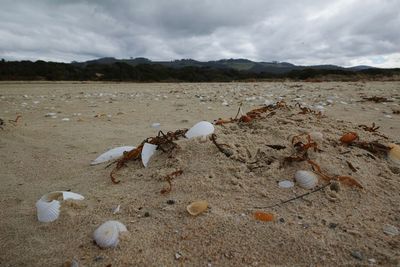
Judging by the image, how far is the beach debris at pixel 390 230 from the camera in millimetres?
1521

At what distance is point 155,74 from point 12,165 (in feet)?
68.1

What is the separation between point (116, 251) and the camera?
143 cm

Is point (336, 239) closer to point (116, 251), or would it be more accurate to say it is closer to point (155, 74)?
point (116, 251)

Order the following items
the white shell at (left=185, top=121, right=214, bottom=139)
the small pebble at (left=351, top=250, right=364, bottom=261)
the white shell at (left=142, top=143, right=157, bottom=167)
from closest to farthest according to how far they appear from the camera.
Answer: the small pebble at (left=351, top=250, right=364, bottom=261) → the white shell at (left=142, top=143, right=157, bottom=167) → the white shell at (left=185, top=121, right=214, bottom=139)

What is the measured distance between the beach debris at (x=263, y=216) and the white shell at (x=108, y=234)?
0.73 metres

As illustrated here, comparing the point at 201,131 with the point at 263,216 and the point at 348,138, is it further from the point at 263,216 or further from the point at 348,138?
the point at 348,138

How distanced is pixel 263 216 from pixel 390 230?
65 centimetres

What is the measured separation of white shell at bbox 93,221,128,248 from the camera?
4.79 ft

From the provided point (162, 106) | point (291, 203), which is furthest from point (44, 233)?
point (162, 106)

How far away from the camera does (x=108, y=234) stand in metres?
1.48

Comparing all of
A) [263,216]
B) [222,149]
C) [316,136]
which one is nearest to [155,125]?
[222,149]

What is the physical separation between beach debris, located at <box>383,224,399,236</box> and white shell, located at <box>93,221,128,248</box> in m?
1.37

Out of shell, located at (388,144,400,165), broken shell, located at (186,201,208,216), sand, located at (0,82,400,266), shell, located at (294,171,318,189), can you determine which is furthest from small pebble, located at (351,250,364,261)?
shell, located at (388,144,400,165)

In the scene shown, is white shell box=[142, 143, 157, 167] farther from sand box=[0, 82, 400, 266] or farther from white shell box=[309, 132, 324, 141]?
white shell box=[309, 132, 324, 141]
